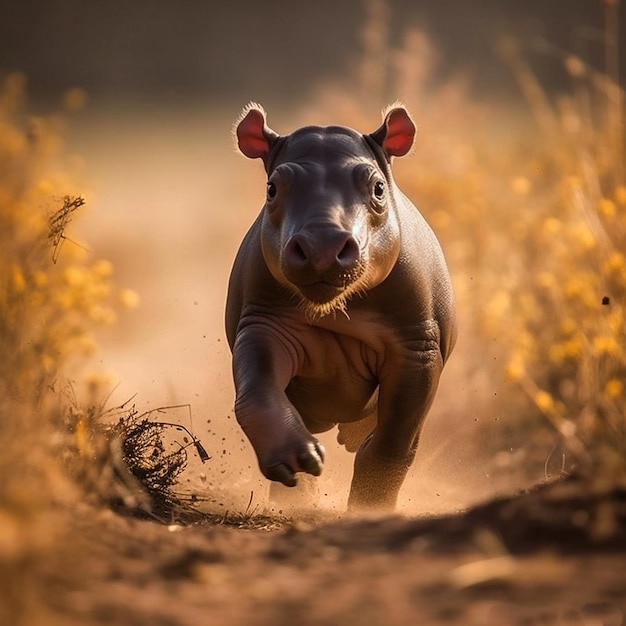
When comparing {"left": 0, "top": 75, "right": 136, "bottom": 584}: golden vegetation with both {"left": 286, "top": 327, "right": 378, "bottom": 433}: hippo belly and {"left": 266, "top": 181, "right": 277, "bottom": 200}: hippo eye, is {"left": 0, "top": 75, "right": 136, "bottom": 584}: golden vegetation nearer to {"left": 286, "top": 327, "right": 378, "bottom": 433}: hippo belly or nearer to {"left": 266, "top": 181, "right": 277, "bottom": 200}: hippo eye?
{"left": 266, "top": 181, "right": 277, "bottom": 200}: hippo eye

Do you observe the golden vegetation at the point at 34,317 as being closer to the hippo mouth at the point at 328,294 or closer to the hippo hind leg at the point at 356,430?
the hippo mouth at the point at 328,294

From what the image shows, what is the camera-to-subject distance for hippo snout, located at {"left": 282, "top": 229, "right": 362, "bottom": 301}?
630 centimetres

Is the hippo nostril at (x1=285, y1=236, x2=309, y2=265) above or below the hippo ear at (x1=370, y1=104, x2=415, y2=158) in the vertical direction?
below

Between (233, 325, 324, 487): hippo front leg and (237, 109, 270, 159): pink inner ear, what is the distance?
1.29m

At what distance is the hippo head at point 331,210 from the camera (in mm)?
6398

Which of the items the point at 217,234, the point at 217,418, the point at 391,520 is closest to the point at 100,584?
the point at 391,520

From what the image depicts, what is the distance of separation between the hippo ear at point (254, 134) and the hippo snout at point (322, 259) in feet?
5.45

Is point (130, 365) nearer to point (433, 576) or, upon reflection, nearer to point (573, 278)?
point (573, 278)

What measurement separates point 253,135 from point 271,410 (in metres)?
2.16

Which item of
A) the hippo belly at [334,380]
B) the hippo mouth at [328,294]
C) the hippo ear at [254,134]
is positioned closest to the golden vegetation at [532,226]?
the hippo belly at [334,380]

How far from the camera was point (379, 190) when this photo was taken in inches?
285

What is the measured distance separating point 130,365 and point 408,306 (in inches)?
228

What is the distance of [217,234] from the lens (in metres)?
17.1

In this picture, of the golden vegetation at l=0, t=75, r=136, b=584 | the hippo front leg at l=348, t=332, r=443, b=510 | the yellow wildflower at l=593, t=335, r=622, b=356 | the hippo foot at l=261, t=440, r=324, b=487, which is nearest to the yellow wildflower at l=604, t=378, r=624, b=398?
the yellow wildflower at l=593, t=335, r=622, b=356
